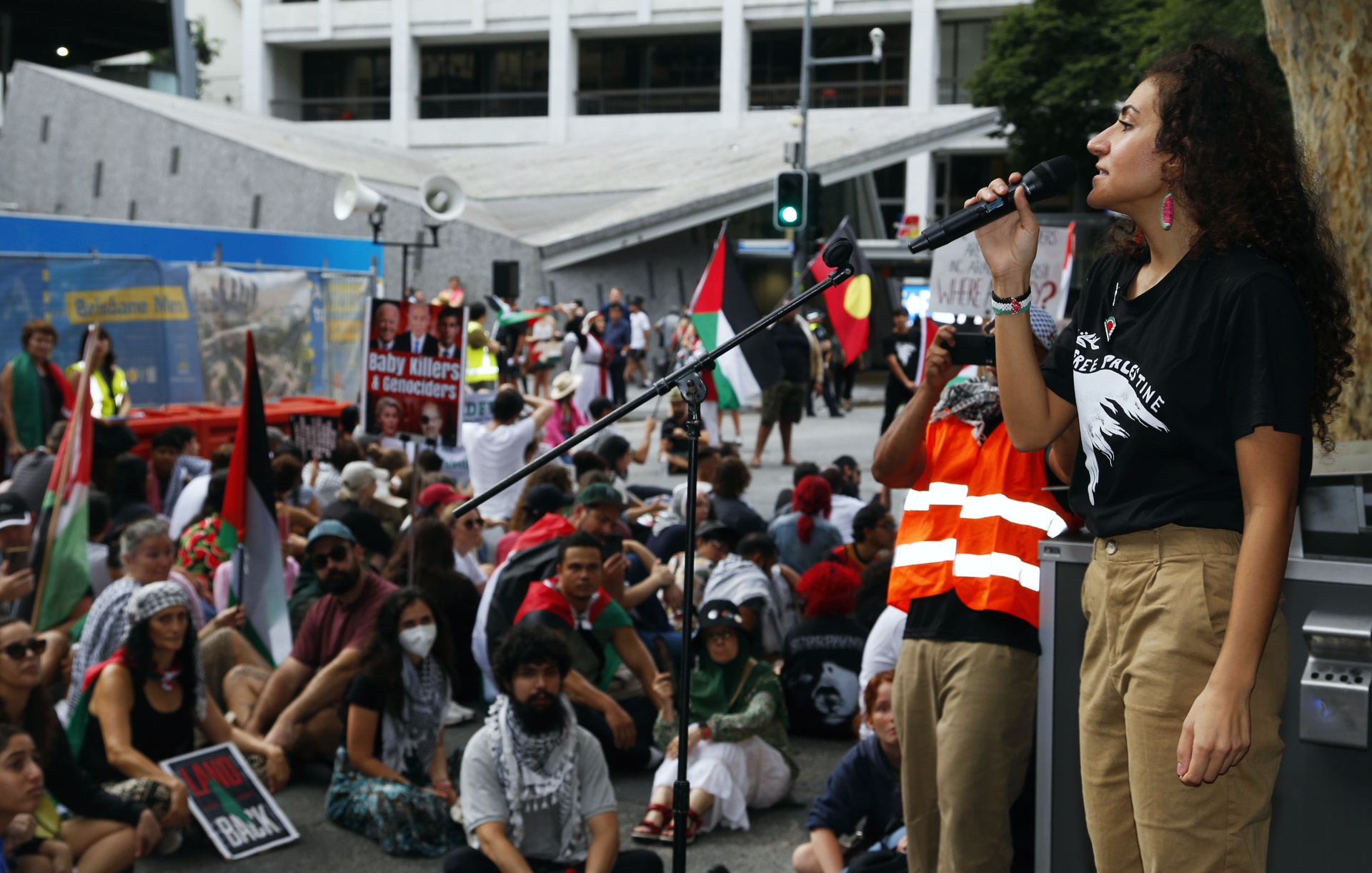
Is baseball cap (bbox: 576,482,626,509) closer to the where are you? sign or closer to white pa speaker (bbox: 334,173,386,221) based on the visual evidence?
the where are you? sign

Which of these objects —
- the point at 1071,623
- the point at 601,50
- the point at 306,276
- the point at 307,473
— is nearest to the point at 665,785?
the point at 1071,623

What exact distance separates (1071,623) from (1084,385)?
781 mm

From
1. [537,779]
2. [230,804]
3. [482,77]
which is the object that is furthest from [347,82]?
[537,779]

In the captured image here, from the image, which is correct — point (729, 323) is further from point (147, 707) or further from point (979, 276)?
point (147, 707)

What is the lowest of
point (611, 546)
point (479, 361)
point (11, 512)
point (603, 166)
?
point (611, 546)

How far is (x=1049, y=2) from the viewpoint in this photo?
32.2 m

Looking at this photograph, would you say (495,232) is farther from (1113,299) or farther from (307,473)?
(1113,299)

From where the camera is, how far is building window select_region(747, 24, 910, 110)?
153 feet

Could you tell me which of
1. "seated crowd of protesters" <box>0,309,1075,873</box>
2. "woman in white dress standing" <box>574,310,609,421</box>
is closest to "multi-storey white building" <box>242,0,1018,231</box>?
"woman in white dress standing" <box>574,310,609,421</box>

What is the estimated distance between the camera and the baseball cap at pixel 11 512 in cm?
659

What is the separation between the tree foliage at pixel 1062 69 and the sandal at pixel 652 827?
26.9m

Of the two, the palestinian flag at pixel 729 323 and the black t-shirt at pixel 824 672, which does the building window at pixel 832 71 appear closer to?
the palestinian flag at pixel 729 323

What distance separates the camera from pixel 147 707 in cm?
557

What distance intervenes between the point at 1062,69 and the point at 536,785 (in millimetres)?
29898
